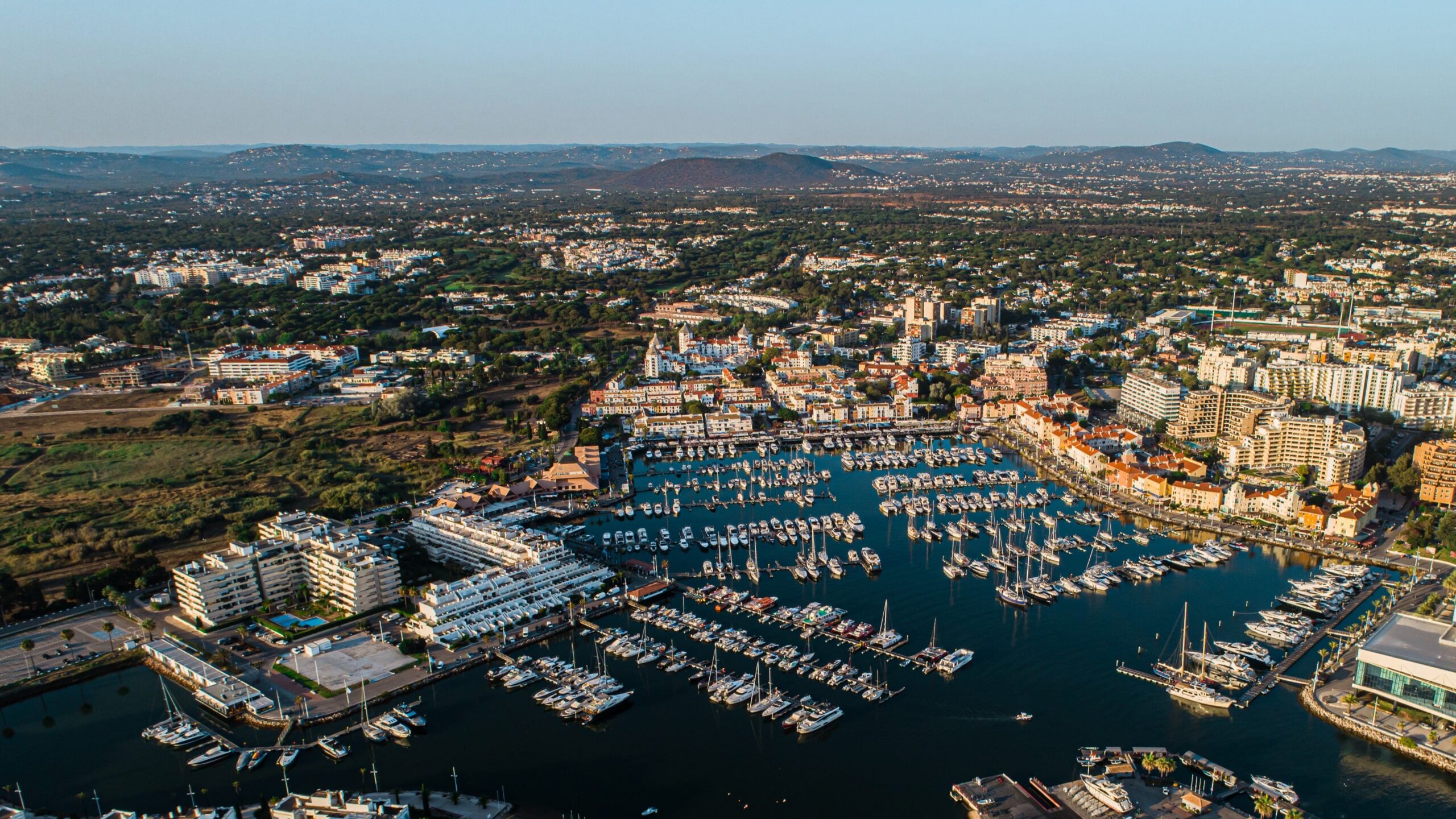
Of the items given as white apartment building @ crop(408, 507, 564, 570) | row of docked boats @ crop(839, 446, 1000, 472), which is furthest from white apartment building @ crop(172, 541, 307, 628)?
row of docked boats @ crop(839, 446, 1000, 472)

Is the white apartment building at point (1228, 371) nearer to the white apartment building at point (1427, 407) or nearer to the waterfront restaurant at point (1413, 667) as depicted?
the white apartment building at point (1427, 407)

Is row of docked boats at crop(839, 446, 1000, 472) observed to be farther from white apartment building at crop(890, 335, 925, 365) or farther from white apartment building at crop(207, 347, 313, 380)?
white apartment building at crop(207, 347, 313, 380)

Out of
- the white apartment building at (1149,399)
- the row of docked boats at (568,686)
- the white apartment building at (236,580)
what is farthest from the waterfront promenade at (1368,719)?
the white apartment building at (236,580)

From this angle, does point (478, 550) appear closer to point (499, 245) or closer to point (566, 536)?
point (566, 536)

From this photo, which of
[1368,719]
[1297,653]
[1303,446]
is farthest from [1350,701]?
[1303,446]

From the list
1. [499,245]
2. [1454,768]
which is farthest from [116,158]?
[1454,768]

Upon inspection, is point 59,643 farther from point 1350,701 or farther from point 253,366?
point 253,366

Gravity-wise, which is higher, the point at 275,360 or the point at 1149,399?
the point at 1149,399
